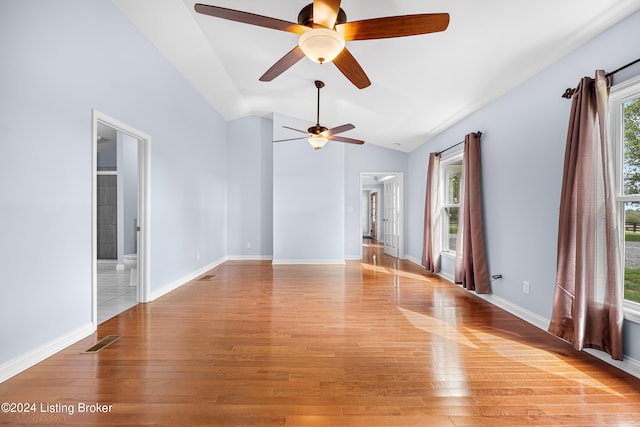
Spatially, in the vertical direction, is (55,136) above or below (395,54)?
below

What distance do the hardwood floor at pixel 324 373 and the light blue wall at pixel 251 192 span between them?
348 cm

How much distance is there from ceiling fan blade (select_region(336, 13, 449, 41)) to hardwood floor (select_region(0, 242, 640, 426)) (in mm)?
2322

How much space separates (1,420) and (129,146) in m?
5.50

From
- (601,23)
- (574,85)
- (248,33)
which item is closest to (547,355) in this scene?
(574,85)

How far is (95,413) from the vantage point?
1.63 m

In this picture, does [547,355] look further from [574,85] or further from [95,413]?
[95,413]

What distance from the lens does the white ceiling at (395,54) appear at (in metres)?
2.27

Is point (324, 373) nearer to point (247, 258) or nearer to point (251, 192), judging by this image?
point (247, 258)

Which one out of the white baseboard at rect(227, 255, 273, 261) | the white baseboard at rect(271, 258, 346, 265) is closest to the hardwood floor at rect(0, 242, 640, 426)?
the white baseboard at rect(271, 258, 346, 265)

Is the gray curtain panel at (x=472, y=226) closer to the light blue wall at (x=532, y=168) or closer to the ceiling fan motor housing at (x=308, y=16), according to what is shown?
the light blue wall at (x=532, y=168)

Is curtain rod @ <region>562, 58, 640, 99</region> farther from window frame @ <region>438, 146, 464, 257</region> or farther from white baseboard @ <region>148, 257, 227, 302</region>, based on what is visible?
white baseboard @ <region>148, 257, 227, 302</region>

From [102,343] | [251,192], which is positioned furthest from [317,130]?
[102,343]

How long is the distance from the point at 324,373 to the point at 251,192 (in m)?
5.43

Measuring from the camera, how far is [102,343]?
2.50 metres
